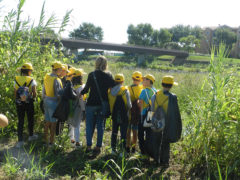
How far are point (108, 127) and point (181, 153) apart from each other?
210 cm

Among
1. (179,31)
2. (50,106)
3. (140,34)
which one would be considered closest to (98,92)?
(50,106)

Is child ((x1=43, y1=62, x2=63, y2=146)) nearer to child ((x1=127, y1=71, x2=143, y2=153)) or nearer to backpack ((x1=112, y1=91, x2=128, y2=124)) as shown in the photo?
backpack ((x1=112, y1=91, x2=128, y2=124))

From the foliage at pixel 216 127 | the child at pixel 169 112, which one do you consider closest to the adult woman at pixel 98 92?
the child at pixel 169 112

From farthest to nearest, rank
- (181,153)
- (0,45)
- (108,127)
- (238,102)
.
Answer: (108,127) < (0,45) < (181,153) < (238,102)

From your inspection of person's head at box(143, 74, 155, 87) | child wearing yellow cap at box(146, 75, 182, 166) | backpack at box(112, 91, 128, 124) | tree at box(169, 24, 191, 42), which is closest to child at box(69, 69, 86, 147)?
backpack at box(112, 91, 128, 124)

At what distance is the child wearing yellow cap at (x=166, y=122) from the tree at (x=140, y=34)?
80663 mm

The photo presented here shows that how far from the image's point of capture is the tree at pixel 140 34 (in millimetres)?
82500

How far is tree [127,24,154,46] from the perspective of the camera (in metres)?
82.5

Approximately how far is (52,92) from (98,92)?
2.87 feet

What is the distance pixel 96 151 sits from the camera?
4.26 metres

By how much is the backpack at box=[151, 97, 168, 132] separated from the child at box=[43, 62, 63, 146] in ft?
5.96

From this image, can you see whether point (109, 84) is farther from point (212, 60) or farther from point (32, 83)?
point (212, 60)

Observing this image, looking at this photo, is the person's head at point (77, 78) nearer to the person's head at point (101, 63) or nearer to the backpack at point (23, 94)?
the person's head at point (101, 63)

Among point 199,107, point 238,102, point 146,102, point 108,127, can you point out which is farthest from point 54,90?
point 238,102
